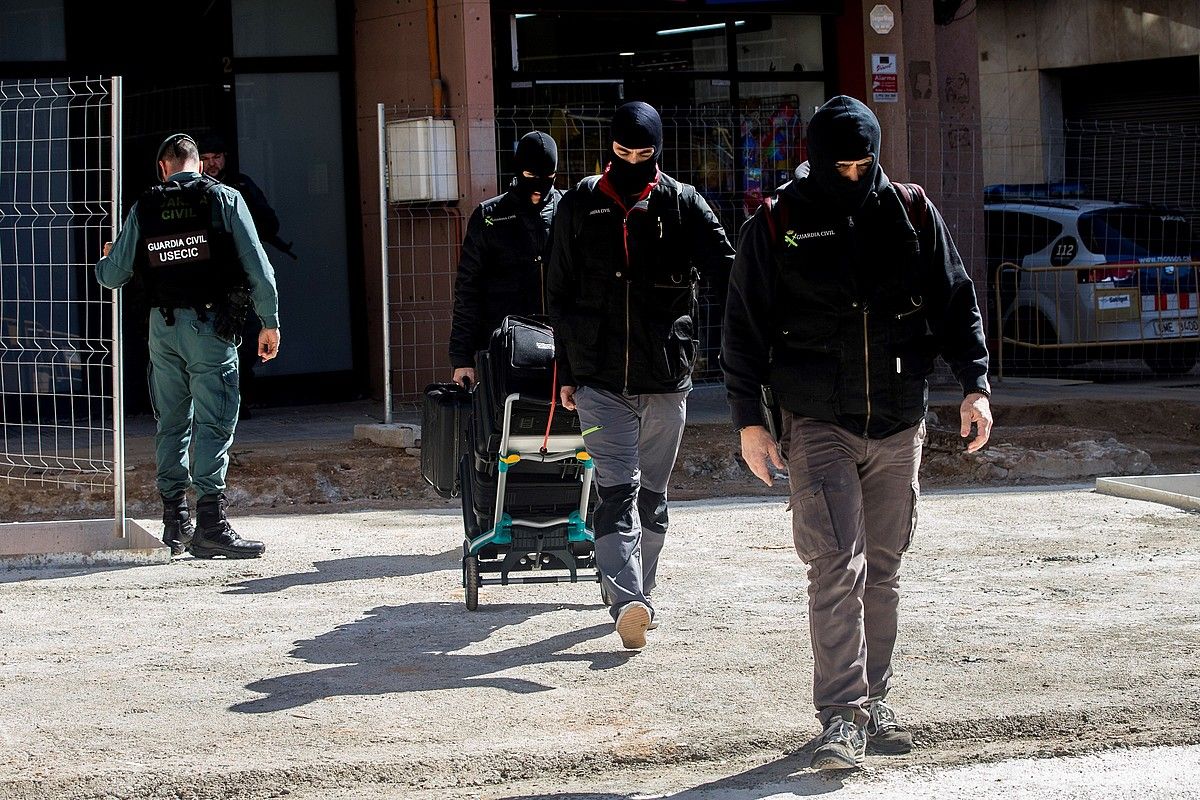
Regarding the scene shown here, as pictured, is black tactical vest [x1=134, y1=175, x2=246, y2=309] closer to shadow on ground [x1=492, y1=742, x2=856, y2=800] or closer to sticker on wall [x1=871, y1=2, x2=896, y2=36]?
shadow on ground [x1=492, y1=742, x2=856, y2=800]

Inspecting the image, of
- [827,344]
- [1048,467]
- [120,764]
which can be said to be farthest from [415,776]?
[1048,467]

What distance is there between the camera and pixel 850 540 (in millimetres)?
4531

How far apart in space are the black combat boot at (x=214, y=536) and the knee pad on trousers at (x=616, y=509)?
2.74 meters

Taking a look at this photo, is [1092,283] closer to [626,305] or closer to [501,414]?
[501,414]

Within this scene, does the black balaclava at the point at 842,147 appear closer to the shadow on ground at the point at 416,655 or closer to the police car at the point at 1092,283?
the shadow on ground at the point at 416,655

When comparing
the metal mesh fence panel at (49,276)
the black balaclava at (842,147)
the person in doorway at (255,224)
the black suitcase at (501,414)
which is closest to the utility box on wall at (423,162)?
the person in doorway at (255,224)

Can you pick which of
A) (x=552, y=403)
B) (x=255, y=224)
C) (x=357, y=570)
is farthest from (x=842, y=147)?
(x=255, y=224)

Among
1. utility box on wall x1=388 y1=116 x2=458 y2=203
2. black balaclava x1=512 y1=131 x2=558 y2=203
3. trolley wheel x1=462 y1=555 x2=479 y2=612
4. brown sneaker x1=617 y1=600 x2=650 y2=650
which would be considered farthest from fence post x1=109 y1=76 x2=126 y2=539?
utility box on wall x1=388 y1=116 x2=458 y2=203

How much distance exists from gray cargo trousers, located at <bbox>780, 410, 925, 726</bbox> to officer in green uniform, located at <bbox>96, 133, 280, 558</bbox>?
3.80m

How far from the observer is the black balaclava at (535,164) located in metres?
6.90

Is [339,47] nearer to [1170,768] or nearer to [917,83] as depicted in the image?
[917,83]

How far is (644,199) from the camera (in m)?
5.82

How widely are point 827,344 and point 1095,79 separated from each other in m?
20.6

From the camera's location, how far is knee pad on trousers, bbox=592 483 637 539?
5.77 m
